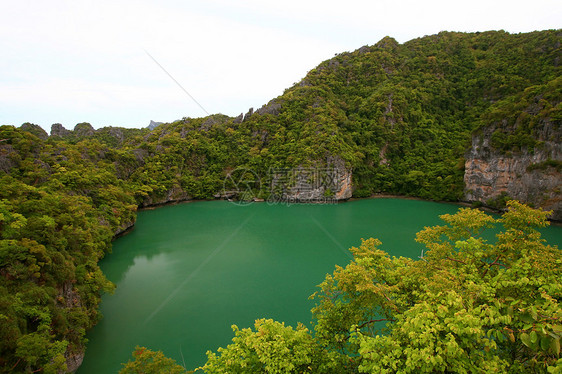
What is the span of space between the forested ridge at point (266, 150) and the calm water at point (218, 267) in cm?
145

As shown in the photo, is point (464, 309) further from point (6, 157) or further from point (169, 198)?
point (169, 198)

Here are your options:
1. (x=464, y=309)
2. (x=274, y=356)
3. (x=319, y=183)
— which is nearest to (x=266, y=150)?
(x=319, y=183)

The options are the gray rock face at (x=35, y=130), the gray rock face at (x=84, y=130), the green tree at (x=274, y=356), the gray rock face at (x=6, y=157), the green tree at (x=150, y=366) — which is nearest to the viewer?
the green tree at (x=274, y=356)

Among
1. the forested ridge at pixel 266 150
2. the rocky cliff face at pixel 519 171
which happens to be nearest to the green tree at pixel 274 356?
the forested ridge at pixel 266 150

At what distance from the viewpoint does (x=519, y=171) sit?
2389 cm

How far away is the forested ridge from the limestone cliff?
0.28 metres

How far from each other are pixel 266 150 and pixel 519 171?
1008 inches

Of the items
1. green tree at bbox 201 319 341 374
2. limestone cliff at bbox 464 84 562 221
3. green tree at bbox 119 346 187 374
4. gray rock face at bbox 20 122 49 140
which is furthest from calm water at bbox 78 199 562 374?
gray rock face at bbox 20 122 49 140

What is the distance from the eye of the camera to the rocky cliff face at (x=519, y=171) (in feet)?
69.7

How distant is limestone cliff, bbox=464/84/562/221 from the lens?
2131 centimetres

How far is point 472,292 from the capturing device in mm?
3828

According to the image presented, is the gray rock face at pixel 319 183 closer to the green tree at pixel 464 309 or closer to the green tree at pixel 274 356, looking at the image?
the green tree at pixel 464 309

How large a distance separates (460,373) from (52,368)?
787 centimetres

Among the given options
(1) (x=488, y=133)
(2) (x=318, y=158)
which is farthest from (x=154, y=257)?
(1) (x=488, y=133)
